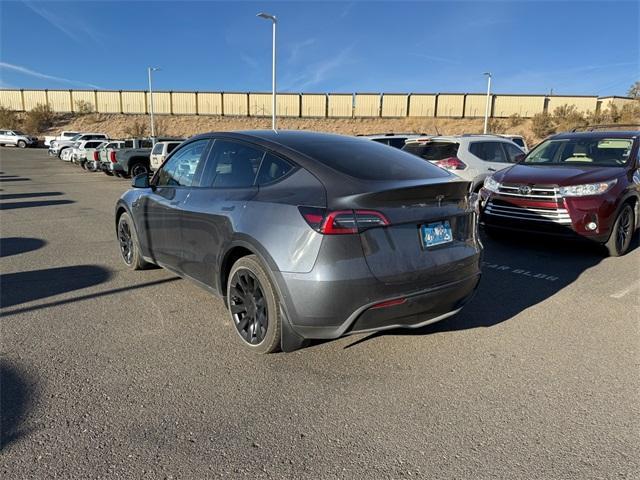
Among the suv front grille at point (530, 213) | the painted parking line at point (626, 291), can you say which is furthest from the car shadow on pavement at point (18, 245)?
the painted parking line at point (626, 291)

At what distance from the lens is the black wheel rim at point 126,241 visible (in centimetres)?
565

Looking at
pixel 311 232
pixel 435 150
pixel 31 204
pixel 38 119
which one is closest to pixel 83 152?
pixel 31 204

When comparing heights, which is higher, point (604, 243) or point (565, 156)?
point (565, 156)

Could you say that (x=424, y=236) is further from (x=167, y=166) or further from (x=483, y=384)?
(x=167, y=166)

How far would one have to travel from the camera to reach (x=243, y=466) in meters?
2.33

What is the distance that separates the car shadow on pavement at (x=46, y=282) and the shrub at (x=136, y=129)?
55.4 m

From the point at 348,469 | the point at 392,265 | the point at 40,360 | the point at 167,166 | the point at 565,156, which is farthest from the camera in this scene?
the point at 565,156

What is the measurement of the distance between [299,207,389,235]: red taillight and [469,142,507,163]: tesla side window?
7.75m

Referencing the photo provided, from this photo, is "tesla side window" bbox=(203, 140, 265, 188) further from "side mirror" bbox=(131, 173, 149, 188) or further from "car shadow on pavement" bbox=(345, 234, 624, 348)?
"car shadow on pavement" bbox=(345, 234, 624, 348)

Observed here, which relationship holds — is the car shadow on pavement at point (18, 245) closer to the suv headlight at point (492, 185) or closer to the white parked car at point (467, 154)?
the suv headlight at point (492, 185)

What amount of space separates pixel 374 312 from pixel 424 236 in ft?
2.06

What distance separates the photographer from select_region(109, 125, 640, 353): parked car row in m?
2.96

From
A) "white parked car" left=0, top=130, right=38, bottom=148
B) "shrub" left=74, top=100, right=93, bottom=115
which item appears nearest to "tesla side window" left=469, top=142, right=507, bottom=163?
"white parked car" left=0, top=130, right=38, bottom=148

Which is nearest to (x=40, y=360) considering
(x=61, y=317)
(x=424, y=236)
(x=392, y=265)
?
(x=61, y=317)
